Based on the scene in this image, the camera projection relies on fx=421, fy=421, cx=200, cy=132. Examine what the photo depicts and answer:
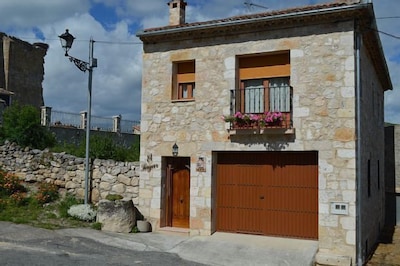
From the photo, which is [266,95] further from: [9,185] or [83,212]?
[9,185]

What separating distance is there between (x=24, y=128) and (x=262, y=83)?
334 inches

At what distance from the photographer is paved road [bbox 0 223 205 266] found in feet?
25.2

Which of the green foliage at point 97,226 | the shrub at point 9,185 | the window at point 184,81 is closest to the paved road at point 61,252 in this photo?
the green foliage at point 97,226

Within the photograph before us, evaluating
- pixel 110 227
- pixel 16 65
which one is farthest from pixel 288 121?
pixel 16 65

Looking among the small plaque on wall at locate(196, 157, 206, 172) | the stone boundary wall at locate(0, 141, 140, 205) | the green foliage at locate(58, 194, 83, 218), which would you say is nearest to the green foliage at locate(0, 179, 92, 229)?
the green foliage at locate(58, 194, 83, 218)

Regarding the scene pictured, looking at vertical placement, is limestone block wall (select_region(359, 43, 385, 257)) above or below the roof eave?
below

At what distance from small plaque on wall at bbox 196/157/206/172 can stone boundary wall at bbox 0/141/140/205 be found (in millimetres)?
1816

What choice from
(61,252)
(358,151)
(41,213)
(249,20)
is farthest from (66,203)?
(358,151)

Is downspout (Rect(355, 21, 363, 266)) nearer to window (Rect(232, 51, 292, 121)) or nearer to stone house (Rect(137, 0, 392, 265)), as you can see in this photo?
stone house (Rect(137, 0, 392, 265))

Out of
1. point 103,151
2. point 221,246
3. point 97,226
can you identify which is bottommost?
point 221,246

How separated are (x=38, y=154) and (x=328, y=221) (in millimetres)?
8839

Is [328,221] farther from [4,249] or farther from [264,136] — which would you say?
[4,249]

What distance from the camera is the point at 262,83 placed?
33.9 ft

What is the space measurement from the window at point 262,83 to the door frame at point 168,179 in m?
2.12
